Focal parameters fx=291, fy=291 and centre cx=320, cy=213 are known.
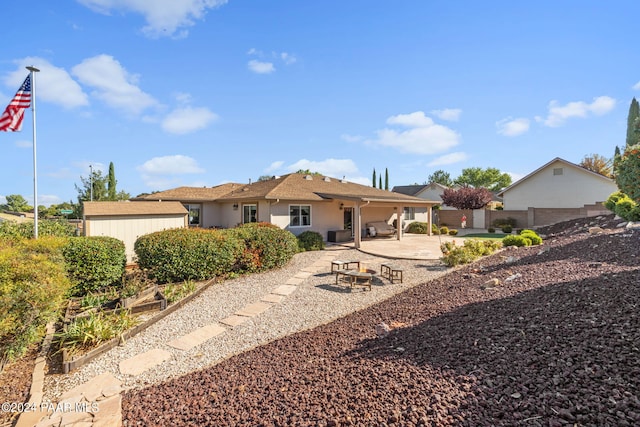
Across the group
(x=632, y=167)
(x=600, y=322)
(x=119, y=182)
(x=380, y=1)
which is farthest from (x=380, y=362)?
(x=119, y=182)

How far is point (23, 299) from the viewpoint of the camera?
4.02m

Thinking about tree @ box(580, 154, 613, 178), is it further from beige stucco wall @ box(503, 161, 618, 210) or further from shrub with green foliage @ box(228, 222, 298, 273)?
shrub with green foliage @ box(228, 222, 298, 273)

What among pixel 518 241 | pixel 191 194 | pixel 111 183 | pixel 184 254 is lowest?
pixel 518 241

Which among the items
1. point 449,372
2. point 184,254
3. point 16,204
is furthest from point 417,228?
point 16,204

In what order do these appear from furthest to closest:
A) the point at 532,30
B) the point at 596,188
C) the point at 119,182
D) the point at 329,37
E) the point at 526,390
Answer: the point at 119,182, the point at 596,188, the point at 329,37, the point at 532,30, the point at 526,390

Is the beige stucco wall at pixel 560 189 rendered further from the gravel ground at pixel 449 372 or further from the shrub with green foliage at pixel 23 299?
the shrub with green foliage at pixel 23 299

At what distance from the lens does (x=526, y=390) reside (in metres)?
2.41

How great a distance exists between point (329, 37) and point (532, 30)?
20.2 ft

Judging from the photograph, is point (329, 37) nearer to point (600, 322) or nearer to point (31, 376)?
point (600, 322)

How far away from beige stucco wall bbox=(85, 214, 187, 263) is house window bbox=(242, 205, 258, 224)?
3891mm

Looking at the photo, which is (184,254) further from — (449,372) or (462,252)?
(462,252)

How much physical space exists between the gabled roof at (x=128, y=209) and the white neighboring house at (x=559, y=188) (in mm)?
28746

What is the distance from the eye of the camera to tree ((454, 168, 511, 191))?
57.0 m

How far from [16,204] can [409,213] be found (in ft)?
183
